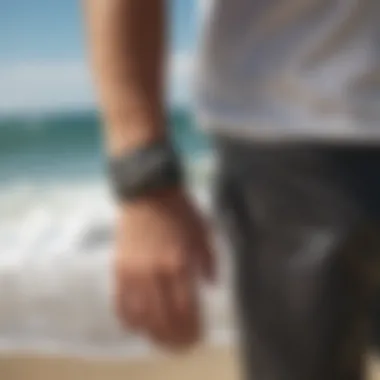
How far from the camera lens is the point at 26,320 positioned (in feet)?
3.23

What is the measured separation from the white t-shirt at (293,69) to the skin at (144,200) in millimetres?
33

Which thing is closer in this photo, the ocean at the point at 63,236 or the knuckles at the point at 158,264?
the knuckles at the point at 158,264

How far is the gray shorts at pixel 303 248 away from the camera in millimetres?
517

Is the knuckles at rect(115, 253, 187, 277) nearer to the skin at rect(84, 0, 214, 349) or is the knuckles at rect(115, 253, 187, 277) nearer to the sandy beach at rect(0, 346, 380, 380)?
the skin at rect(84, 0, 214, 349)

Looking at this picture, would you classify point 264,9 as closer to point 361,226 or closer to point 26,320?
point 361,226

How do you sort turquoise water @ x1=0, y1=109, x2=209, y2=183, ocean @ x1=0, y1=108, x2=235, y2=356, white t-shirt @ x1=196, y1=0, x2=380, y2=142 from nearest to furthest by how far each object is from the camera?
white t-shirt @ x1=196, y1=0, x2=380, y2=142
ocean @ x1=0, y1=108, x2=235, y2=356
turquoise water @ x1=0, y1=109, x2=209, y2=183

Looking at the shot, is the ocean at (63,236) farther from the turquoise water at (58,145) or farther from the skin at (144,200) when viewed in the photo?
the skin at (144,200)

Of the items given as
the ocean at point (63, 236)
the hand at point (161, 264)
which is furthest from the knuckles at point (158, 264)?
the ocean at point (63, 236)

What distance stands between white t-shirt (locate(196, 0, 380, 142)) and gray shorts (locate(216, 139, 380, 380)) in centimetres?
1

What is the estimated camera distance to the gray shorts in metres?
0.52

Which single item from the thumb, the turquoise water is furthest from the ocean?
the thumb

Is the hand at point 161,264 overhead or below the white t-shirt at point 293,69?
below

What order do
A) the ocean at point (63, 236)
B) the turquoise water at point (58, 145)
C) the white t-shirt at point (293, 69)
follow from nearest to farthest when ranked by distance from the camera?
the white t-shirt at point (293, 69)
the ocean at point (63, 236)
the turquoise water at point (58, 145)

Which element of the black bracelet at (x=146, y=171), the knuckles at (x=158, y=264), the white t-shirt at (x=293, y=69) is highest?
the white t-shirt at (x=293, y=69)
